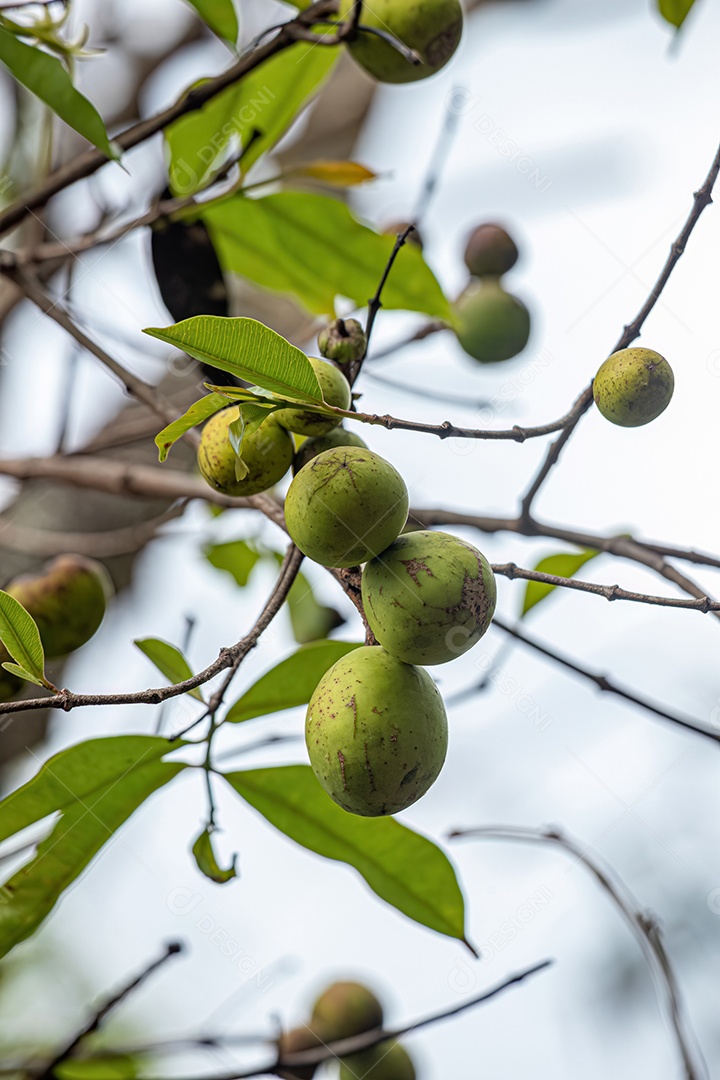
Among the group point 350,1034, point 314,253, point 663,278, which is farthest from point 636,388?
point 350,1034

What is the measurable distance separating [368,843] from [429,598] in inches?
13.4

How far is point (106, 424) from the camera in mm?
1888

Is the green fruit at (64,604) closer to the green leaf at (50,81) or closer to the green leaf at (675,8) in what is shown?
the green leaf at (50,81)

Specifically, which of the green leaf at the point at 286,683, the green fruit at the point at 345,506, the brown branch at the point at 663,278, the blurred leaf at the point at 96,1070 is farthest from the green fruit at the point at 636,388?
the blurred leaf at the point at 96,1070

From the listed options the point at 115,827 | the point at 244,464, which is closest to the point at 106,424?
the point at 115,827

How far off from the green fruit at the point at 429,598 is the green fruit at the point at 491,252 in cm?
78

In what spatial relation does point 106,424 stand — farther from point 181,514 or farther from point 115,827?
point 115,827

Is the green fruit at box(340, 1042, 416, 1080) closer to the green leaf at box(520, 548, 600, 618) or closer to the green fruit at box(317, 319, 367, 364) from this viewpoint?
the green leaf at box(520, 548, 600, 618)

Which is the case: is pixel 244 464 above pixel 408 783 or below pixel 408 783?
above

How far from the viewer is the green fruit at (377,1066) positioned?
105 cm

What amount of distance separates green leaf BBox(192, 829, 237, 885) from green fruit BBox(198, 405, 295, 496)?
0.28 metres

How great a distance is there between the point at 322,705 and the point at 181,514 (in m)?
0.77

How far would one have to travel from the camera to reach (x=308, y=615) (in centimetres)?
125

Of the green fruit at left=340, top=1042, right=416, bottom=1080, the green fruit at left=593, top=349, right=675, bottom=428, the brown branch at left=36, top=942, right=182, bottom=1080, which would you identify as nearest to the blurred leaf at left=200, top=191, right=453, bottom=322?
the green fruit at left=593, top=349, right=675, bottom=428
